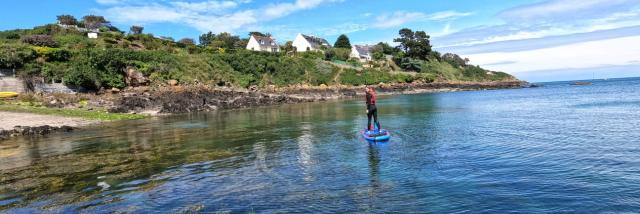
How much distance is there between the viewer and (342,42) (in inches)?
5310

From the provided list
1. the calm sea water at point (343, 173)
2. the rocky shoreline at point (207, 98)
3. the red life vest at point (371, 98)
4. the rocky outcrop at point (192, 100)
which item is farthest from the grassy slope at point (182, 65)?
the red life vest at point (371, 98)

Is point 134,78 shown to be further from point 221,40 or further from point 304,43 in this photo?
point 304,43

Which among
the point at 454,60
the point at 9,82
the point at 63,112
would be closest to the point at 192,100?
the point at 63,112

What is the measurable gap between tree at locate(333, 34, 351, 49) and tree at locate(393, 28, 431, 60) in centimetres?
1484

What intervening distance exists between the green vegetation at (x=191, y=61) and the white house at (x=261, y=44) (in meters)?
4.28

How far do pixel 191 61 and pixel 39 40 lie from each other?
70.2ft

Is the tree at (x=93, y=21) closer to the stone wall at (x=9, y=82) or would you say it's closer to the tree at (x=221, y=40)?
the tree at (x=221, y=40)

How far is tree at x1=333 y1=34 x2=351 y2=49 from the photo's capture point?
134625 millimetres

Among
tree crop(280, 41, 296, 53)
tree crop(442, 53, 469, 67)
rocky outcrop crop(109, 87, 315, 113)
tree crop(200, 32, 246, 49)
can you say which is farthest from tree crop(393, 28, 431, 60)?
rocky outcrop crop(109, 87, 315, 113)

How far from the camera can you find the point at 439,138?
65.7 feet

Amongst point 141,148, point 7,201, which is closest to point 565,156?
point 7,201

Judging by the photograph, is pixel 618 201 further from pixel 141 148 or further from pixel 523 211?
pixel 141 148

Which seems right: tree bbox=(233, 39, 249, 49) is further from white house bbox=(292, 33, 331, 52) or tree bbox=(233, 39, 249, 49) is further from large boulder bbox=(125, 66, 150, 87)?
large boulder bbox=(125, 66, 150, 87)

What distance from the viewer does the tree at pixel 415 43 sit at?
414 ft
